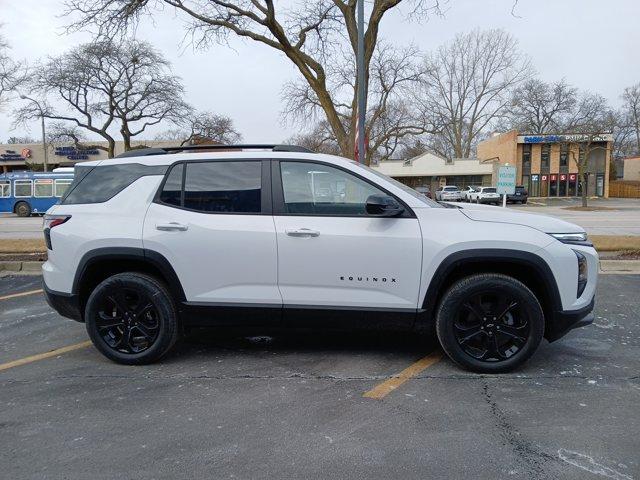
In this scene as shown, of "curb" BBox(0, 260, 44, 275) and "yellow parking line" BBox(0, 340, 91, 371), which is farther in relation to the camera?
"curb" BBox(0, 260, 44, 275)

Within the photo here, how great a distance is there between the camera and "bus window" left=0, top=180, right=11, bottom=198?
3030 centimetres

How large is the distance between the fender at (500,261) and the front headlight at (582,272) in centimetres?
21

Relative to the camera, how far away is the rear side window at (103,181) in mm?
4402

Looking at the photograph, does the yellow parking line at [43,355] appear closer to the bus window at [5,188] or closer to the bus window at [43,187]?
the bus window at [43,187]

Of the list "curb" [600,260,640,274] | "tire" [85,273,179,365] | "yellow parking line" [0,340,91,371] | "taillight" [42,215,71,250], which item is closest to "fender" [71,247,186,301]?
"tire" [85,273,179,365]

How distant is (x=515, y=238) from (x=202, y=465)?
2.70 m

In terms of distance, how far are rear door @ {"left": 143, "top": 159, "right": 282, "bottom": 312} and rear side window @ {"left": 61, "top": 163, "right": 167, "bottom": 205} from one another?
1.13 feet

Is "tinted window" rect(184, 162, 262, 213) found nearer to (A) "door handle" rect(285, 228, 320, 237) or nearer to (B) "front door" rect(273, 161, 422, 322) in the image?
(B) "front door" rect(273, 161, 422, 322)

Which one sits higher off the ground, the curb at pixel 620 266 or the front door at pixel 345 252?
the front door at pixel 345 252

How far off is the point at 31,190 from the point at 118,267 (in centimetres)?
2995

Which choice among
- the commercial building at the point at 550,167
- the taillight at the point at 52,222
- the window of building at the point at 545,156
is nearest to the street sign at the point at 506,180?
the taillight at the point at 52,222

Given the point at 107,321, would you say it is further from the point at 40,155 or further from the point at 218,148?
the point at 40,155

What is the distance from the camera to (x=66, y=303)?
14.4 ft

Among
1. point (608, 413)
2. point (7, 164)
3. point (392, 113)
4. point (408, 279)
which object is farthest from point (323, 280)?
point (7, 164)
